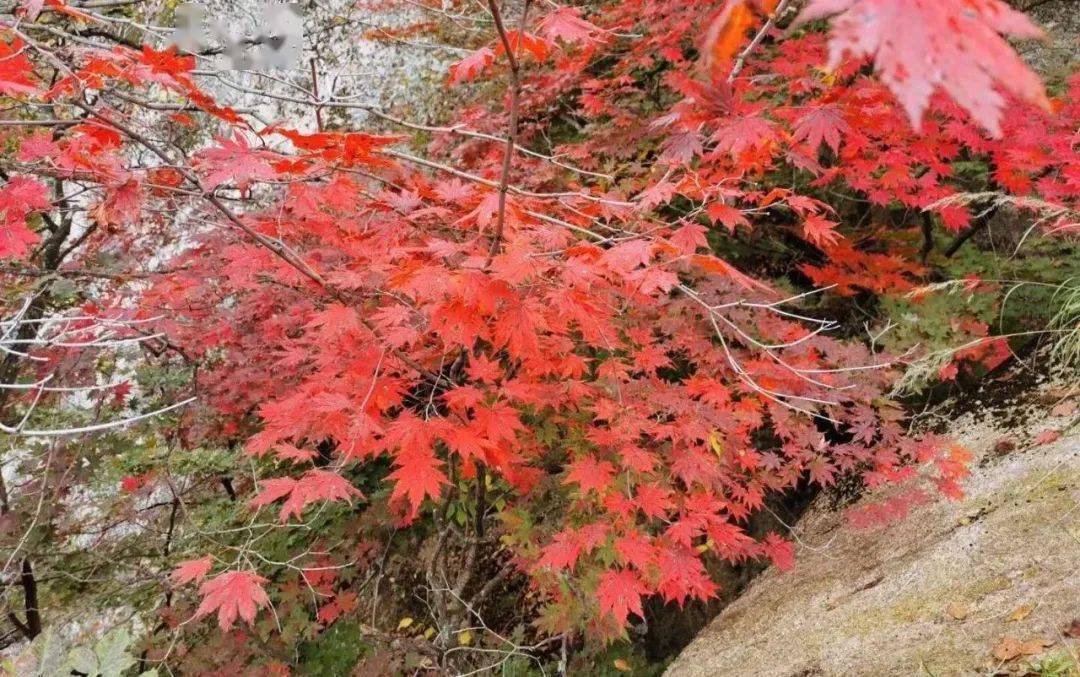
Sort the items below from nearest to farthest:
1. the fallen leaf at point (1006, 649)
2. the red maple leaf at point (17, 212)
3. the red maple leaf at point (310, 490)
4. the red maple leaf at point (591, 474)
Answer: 1. the fallen leaf at point (1006, 649)
2. the red maple leaf at point (310, 490)
3. the red maple leaf at point (17, 212)
4. the red maple leaf at point (591, 474)

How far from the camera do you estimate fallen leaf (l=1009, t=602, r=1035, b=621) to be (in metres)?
1.76

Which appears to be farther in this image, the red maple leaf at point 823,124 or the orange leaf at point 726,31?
the red maple leaf at point 823,124

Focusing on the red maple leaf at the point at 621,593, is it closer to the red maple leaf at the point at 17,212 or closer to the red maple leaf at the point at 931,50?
the red maple leaf at the point at 931,50

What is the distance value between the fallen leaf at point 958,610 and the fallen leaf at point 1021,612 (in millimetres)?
142

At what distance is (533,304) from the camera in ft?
6.83

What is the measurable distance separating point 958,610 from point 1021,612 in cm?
20

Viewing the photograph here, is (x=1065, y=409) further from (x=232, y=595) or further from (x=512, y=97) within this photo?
(x=232, y=595)

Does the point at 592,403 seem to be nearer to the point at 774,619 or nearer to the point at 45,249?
the point at 774,619

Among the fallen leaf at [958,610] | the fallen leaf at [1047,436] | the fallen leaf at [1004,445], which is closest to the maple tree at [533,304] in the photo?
the fallen leaf at [1004,445]

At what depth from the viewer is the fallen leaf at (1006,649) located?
5.31 ft

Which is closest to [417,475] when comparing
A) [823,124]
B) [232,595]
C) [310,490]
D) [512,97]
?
[310,490]

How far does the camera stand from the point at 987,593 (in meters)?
1.96

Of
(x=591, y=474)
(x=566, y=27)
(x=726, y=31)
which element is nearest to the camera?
(x=726, y=31)

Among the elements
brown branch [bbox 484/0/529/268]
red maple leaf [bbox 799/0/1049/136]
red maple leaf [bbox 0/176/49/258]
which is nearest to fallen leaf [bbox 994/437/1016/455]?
brown branch [bbox 484/0/529/268]
